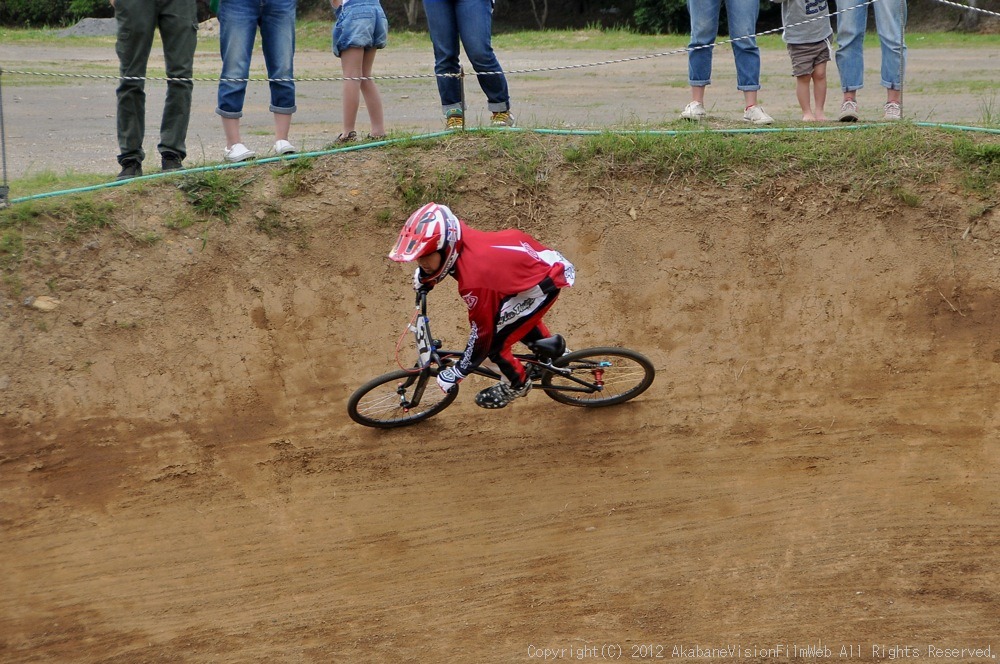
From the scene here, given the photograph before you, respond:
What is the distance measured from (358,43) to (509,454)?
14.1 ft

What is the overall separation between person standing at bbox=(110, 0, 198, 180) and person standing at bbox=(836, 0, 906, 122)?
6627mm

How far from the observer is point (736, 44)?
9.85m

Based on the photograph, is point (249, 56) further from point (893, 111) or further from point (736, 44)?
point (893, 111)

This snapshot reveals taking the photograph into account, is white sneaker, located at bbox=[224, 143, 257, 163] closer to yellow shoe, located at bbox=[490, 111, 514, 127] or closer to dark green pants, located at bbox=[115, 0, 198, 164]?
dark green pants, located at bbox=[115, 0, 198, 164]

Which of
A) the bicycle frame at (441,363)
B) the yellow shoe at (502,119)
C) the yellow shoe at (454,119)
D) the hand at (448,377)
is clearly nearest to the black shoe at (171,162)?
the yellow shoe at (454,119)

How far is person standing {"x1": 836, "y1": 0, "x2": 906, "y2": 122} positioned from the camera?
9.52m

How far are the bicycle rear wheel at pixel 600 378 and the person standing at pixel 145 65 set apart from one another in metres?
4.47

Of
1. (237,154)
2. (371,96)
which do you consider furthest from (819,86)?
(237,154)

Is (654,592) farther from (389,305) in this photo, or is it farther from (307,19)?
(307,19)

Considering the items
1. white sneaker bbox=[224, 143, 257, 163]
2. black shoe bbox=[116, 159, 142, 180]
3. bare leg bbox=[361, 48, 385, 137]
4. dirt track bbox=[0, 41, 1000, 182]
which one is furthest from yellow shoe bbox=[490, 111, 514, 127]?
black shoe bbox=[116, 159, 142, 180]

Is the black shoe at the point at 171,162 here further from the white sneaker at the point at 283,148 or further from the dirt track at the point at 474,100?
the white sneaker at the point at 283,148

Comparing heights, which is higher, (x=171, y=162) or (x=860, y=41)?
(x=860, y=41)

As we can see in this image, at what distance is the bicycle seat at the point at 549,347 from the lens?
7.29m

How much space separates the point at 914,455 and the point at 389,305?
4992mm
